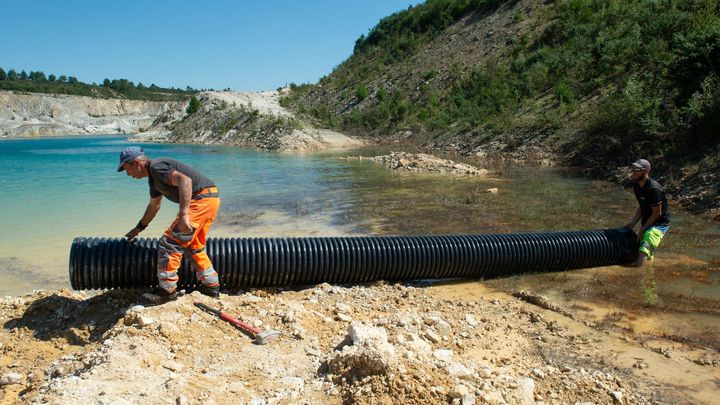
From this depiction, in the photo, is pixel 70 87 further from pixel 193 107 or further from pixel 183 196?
pixel 183 196

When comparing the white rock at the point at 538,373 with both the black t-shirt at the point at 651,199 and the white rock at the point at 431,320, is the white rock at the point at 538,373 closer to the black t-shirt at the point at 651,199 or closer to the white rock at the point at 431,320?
the white rock at the point at 431,320

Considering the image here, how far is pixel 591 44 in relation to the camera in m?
22.5

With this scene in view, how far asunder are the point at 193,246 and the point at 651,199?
529 centimetres

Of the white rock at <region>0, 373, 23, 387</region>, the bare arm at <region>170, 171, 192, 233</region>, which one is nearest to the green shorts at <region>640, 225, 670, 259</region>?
the bare arm at <region>170, 171, 192, 233</region>

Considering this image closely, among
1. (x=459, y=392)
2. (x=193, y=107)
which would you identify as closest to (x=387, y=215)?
(x=459, y=392)

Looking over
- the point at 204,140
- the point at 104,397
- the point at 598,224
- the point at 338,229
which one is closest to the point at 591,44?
the point at 598,224

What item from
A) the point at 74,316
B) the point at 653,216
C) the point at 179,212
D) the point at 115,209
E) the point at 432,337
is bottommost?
the point at 115,209

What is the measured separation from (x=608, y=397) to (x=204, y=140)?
128 ft

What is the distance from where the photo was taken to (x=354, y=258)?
5590 mm

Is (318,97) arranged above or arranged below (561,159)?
above

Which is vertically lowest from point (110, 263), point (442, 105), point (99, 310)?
point (99, 310)

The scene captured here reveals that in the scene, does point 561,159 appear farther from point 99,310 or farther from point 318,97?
point 318,97

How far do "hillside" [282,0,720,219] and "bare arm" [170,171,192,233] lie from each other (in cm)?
876

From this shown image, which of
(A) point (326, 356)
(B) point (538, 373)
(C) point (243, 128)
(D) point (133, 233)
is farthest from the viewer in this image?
(C) point (243, 128)
